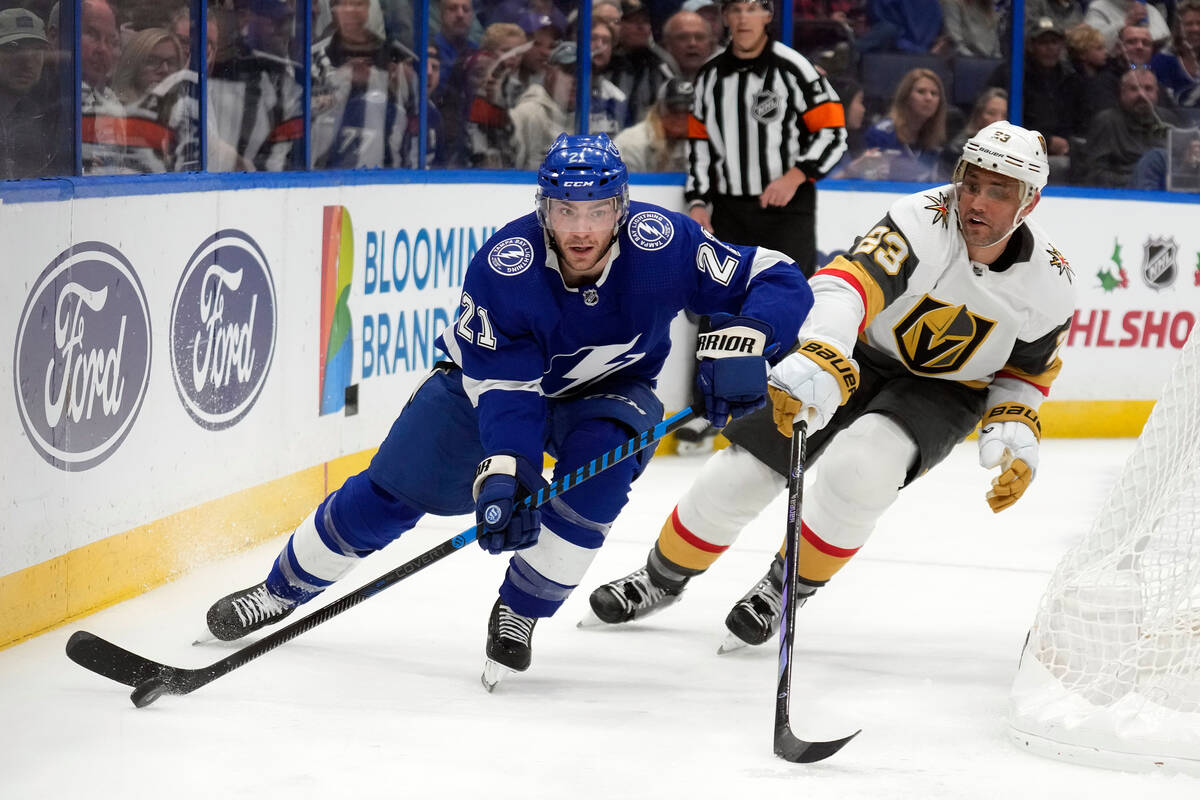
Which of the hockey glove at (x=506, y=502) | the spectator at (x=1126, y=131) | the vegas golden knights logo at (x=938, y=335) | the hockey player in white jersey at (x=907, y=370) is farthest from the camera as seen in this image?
the spectator at (x=1126, y=131)

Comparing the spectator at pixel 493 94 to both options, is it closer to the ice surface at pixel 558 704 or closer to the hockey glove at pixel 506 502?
the ice surface at pixel 558 704

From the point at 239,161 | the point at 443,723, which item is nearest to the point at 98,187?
the point at 239,161

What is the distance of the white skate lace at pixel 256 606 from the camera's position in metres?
3.21

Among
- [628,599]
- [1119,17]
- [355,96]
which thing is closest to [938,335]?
[628,599]

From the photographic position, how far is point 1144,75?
623 cm

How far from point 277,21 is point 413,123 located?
2.52 ft

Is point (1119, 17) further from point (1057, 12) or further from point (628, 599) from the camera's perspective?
point (628, 599)

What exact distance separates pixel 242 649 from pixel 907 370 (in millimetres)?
1359

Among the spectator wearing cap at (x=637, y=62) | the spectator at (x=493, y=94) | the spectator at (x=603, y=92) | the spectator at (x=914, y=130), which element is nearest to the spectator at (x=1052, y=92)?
the spectator at (x=914, y=130)

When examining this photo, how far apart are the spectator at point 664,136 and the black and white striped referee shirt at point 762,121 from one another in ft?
0.96

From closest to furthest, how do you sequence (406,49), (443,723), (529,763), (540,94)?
(529,763)
(443,723)
(406,49)
(540,94)

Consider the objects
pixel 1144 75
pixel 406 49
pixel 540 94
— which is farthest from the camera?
pixel 1144 75

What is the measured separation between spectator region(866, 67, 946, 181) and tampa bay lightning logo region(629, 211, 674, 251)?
3331 millimetres

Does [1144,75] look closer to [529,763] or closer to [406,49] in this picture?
[406,49]
